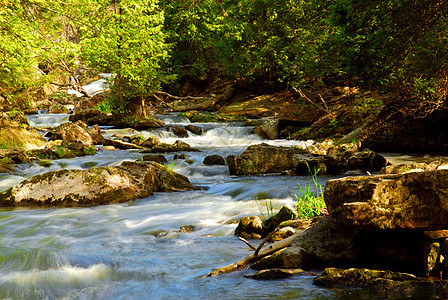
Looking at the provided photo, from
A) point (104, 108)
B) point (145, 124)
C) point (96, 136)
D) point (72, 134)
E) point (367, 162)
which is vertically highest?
point (104, 108)

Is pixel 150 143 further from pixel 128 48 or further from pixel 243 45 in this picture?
pixel 243 45

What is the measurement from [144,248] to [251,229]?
1560 mm

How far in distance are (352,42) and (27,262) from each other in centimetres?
1033

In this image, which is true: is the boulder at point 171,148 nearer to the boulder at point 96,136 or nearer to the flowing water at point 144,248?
the boulder at point 96,136

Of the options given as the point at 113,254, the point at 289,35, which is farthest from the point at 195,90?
the point at 113,254

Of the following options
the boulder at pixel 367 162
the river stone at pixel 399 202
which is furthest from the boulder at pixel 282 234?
the boulder at pixel 367 162

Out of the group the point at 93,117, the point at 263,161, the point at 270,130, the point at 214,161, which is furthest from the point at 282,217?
the point at 93,117

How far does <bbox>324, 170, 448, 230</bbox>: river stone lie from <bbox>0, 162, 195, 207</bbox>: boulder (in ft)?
20.1

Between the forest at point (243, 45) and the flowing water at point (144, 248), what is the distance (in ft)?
12.2

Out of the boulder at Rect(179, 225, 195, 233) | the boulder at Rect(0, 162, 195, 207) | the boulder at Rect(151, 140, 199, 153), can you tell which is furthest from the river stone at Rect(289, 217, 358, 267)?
the boulder at Rect(151, 140, 199, 153)

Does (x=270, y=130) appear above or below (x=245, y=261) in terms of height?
above

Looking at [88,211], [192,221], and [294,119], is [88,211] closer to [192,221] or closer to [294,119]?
[192,221]

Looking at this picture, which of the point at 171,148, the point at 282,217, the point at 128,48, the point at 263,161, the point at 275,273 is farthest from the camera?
the point at 128,48

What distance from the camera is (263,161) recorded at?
11570 millimetres
